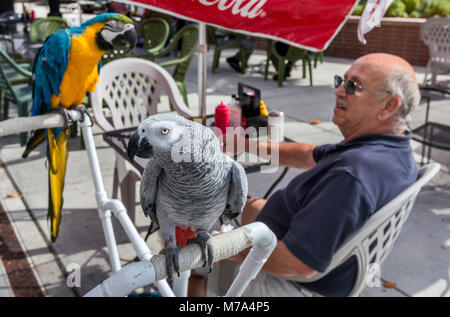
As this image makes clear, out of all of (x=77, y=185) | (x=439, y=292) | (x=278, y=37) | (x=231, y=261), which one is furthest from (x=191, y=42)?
(x=278, y=37)

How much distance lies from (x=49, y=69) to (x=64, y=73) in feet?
0.21

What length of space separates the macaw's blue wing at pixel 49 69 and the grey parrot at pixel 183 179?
1.95ft

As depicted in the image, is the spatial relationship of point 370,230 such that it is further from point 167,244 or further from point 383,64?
point 167,244

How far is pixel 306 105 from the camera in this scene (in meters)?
5.32

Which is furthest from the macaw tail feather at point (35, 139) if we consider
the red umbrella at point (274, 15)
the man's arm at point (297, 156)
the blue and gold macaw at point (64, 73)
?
the man's arm at point (297, 156)

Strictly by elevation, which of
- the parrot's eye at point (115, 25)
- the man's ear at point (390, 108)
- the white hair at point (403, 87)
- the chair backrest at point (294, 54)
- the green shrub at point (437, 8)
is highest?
the green shrub at point (437, 8)

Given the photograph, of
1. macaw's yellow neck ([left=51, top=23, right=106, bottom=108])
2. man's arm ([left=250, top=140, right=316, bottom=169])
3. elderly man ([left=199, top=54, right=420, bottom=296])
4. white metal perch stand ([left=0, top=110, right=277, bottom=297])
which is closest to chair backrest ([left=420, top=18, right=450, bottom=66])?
man's arm ([left=250, top=140, right=316, bottom=169])

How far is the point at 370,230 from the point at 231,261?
1.35 ft

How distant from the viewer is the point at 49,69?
61.7 inches

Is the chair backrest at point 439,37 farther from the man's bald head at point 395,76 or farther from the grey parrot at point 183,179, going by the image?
the grey parrot at point 183,179

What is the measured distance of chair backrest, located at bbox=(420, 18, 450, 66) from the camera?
5379mm

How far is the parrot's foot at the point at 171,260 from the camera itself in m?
0.41

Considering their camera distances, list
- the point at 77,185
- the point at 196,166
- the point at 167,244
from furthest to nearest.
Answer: the point at 77,185 < the point at 167,244 < the point at 196,166
